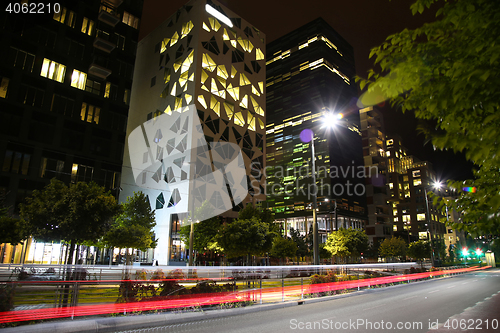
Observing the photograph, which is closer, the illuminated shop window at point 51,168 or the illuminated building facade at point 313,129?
the illuminated shop window at point 51,168

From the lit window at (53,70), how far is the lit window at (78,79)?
129 centimetres

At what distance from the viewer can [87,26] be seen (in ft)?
153

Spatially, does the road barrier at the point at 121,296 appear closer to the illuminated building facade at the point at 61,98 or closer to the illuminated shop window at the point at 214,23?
the illuminated building facade at the point at 61,98

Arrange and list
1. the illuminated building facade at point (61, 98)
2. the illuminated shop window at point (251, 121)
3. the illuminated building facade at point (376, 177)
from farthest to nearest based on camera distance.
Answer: the illuminated building facade at point (376, 177), the illuminated shop window at point (251, 121), the illuminated building facade at point (61, 98)

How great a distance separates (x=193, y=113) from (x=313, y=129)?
67.8 m

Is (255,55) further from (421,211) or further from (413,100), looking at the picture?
(421,211)

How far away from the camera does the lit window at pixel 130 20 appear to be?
52.1 m

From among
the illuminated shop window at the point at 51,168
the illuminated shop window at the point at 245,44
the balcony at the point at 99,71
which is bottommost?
the illuminated shop window at the point at 51,168

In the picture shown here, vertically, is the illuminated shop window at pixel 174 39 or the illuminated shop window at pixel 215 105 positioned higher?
the illuminated shop window at pixel 174 39

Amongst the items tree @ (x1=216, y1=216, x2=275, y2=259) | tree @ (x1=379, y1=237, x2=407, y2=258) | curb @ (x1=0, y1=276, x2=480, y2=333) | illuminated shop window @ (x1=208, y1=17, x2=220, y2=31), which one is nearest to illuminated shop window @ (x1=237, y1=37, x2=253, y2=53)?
illuminated shop window @ (x1=208, y1=17, x2=220, y2=31)

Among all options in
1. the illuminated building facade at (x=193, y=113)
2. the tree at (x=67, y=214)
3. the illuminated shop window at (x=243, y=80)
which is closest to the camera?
the tree at (x=67, y=214)

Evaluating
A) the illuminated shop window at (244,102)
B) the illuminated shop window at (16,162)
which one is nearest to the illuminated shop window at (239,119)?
the illuminated shop window at (244,102)

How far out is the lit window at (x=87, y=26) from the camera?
4647 cm

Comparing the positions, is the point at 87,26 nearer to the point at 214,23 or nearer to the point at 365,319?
the point at 214,23
